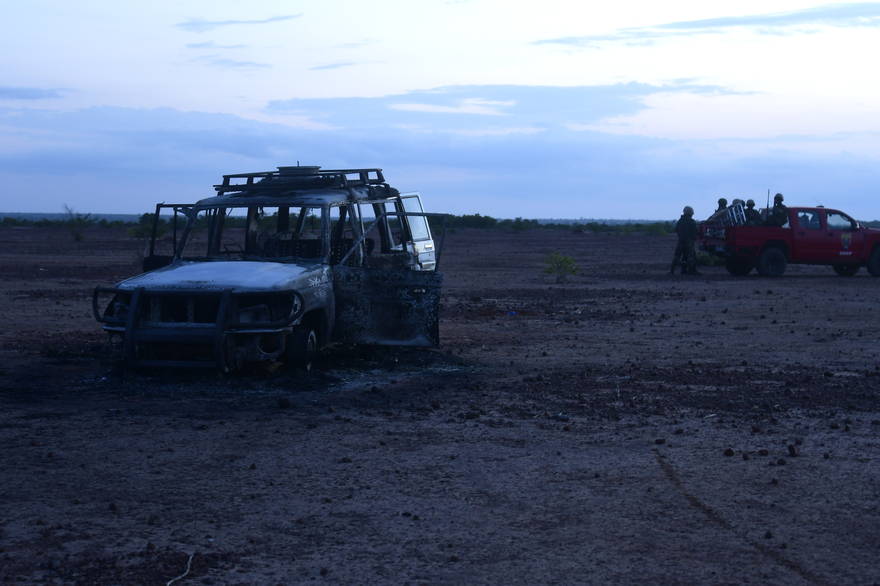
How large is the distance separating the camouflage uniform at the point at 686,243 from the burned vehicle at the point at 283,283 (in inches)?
556

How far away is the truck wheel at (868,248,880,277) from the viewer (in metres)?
24.6

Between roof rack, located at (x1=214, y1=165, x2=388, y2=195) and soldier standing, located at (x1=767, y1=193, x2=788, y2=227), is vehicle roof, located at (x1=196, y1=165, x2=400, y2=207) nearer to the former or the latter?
roof rack, located at (x1=214, y1=165, x2=388, y2=195)

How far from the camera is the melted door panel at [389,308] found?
368 inches

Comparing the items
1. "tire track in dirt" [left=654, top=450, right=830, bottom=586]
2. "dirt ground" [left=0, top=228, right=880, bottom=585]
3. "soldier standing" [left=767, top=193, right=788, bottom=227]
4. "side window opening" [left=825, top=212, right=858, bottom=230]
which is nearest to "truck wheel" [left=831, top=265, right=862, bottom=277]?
"side window opening" [left=825, top=212, right=858, bottom=230]

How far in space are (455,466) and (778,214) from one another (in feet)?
66.8

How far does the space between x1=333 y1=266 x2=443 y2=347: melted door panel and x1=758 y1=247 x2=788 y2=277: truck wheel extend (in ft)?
55.3

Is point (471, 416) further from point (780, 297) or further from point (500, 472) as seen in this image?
point (780, 297)

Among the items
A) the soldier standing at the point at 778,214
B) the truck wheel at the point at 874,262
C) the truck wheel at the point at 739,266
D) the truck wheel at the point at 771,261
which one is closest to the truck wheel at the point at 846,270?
the truck wheel at the point at 874,262

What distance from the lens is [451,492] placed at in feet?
17.4

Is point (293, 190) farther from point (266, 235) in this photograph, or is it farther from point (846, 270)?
point (846, 270)

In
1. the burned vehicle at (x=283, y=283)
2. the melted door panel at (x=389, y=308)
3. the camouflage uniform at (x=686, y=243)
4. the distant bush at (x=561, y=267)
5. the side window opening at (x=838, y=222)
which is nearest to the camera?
the burned vehicle at (x=283, y=283)

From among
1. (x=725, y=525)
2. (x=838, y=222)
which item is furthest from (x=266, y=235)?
(x=838, y=222)

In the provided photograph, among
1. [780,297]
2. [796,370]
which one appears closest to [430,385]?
[796,370]

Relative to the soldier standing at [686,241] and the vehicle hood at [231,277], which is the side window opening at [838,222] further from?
the vehicle hood at [231,277]
